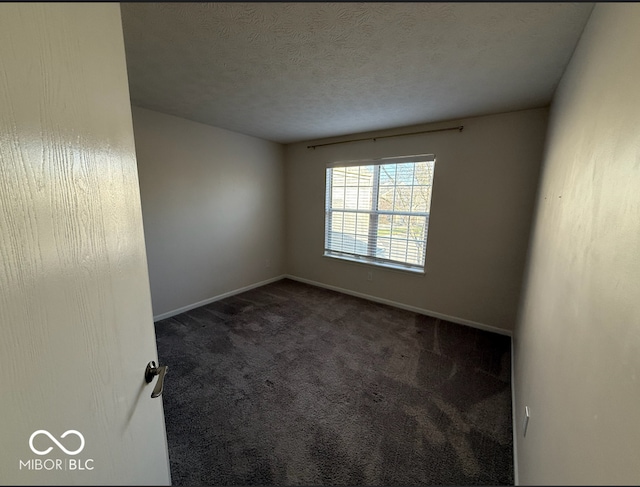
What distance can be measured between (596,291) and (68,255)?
1289 mm

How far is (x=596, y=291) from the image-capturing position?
2.21 feet

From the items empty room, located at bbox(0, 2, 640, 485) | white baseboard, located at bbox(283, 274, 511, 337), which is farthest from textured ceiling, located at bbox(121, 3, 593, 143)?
white baseboard, located at bbox(283, 274, 511, 337)

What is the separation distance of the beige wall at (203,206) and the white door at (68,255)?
239cm

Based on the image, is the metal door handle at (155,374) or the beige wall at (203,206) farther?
the beige wall at (203,206)

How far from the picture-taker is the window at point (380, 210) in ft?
9.91

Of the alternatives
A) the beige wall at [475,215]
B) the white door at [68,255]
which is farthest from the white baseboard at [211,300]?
the white door at [68,255]

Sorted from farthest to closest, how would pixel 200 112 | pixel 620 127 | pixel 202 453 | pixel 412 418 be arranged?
pixel 200 112 < pixel 412 418 < pixel 202 453 < pixel 620 127

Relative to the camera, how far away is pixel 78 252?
0.53 metres

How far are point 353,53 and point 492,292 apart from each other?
103 inches

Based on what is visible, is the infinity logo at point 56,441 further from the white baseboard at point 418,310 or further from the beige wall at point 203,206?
the white baseboard at point 418,310

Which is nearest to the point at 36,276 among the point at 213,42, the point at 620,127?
the point at 620,127

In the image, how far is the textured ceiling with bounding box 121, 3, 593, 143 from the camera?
1.16m

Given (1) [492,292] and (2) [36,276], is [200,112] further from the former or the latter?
(1) [492,292]

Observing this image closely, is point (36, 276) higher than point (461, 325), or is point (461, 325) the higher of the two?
point (36, 276)
